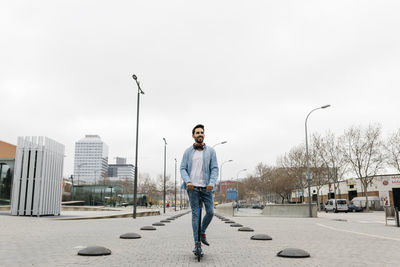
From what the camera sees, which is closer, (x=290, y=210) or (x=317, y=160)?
(x=290, y=210)

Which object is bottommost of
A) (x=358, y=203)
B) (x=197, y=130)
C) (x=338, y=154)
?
(x=358, y=203)

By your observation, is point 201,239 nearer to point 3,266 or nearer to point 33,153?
point 3,266

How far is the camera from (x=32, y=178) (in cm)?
1748

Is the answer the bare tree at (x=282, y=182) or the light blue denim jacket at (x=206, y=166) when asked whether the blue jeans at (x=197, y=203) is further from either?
the bare tree at (x=282, y=182)

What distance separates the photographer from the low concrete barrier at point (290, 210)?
2712 centimetres

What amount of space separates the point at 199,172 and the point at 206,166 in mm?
146

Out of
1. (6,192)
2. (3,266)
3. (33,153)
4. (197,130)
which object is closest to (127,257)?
(3,266)

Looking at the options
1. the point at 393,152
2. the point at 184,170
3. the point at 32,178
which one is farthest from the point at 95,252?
the point at 393,152

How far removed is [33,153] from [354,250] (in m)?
16.2

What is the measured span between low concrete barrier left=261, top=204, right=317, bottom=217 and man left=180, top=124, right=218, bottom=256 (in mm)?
22761

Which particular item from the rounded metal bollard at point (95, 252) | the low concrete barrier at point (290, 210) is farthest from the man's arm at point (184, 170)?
the low concrete barrier at point (290, 210)

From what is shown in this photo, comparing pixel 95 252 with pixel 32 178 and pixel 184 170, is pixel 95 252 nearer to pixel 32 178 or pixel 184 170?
pixel 184 170

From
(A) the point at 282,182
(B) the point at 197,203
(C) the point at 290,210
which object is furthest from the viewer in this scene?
(A) the point at 282,182

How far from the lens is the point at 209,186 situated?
203 inches
